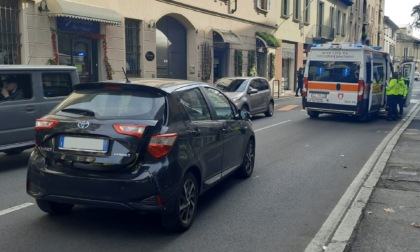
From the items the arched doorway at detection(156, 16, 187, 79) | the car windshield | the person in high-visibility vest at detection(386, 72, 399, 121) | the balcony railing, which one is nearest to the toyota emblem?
the car windshield

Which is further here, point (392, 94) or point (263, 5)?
point (263, 5)

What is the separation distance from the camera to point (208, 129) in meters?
5.55

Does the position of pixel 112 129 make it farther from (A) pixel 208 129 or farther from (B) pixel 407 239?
(B) pixel 407 239

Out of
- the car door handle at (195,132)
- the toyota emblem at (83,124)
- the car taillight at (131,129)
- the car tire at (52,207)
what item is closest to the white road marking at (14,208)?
the car tire at (52,207)

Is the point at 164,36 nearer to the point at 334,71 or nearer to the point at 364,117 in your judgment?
the point at 334,71

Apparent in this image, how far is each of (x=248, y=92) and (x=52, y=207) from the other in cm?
1072

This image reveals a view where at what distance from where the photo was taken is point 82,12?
14398mm

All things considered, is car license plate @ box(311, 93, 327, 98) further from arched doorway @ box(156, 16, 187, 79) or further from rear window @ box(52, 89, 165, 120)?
rear window @ box(52, 89, 165, 120)

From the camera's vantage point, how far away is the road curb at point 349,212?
4590mm

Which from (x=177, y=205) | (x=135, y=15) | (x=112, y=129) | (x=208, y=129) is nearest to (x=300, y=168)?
(x=208, y=129)

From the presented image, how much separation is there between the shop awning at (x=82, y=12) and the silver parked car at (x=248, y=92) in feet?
14.0

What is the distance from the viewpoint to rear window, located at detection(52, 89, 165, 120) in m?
4.70

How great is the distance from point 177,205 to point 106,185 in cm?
76

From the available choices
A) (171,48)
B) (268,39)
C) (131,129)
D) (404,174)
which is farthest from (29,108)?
(268,39)
